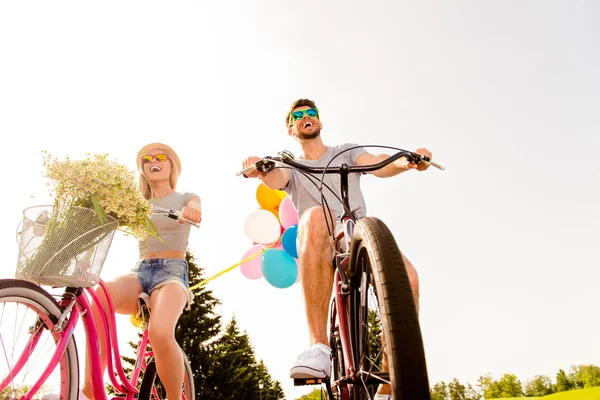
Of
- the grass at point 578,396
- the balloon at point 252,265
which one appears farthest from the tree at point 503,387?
the balloon at point 252,265

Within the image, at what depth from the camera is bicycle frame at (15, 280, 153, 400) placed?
2020 millimetres

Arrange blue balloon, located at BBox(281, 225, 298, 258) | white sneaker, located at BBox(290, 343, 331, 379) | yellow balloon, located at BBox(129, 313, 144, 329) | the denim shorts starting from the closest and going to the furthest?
1. white sneaker, located at BBox(290, 343, 331, 379)
2. the denim shorts
3. yellow balloon, located at BBox(129, 313, 144, 329)
4. blue balloon, located at BBox(281, 225, 298, 258)

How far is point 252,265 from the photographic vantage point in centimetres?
652

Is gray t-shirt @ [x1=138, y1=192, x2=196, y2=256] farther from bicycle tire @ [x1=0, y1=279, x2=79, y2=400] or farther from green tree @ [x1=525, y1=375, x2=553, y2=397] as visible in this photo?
green tree @ [x1=525, y1=375, x2=553, y2=397]

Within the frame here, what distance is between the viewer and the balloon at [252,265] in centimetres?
649

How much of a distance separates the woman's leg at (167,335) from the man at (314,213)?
957mm

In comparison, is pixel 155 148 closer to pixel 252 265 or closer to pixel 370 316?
pixel 370 316

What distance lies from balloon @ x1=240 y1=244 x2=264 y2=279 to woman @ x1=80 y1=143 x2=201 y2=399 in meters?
2.87

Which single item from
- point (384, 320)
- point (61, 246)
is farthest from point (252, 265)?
point (384, 320)

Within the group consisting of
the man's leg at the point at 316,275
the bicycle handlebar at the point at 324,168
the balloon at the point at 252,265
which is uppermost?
the balloon at the point at 252,265

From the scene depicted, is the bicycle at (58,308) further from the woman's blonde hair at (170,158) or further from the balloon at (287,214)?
the balloon at (287,214)

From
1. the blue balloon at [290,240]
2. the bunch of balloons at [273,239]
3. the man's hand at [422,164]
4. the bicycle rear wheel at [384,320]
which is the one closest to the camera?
the bicycle rear wheel at [384,320]

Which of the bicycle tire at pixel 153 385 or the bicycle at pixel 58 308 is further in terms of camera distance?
the bicycle tire at pixel 153 385

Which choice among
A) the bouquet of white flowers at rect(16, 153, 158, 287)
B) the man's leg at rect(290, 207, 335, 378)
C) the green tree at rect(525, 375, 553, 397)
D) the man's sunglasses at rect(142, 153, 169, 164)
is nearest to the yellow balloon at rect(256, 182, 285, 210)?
the man's sunglasses at rect(142, 153, 169, 164)
